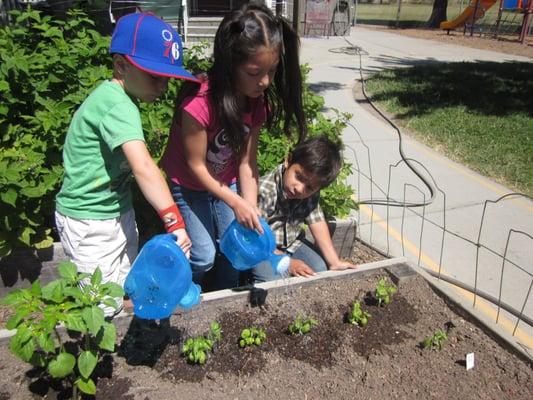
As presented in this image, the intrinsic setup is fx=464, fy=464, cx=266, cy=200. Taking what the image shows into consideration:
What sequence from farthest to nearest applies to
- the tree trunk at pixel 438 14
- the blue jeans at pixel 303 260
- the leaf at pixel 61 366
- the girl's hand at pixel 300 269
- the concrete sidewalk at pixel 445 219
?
the tree trunk at pixel 438 14 → the concrete sidewalk at pixel 445 219 → the blue jeans at pixel 303 260 → the girl's hand at pixel 300 269 → the leaf at pixel 61 366

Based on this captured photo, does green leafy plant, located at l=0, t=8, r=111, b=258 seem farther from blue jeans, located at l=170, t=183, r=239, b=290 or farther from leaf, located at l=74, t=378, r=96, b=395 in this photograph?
leaf, located at l=74, t=378, r=96, b=395

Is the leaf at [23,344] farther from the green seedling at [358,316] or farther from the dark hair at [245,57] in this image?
the green seedling at [358,316]

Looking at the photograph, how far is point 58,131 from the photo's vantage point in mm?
2686

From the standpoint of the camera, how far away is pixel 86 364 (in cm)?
164

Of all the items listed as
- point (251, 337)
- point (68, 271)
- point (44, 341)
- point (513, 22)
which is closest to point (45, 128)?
point (68, 271)

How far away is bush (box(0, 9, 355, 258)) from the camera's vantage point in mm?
2480

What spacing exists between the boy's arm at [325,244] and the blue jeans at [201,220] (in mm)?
517

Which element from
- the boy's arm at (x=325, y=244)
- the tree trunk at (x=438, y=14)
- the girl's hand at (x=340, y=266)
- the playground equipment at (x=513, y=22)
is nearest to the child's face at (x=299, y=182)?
the boy's arm at (x=325, y=244)

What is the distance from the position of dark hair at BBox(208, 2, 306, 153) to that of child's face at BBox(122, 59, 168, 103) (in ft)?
0.87

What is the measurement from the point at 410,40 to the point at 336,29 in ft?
10.7

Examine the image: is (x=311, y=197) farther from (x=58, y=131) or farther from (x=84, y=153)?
(x=58, y=131)

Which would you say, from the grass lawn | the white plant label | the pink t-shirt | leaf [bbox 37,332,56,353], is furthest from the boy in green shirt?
the grass lawn

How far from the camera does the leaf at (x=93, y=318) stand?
1.52 m

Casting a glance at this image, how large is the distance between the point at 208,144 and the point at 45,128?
1.01 metres
